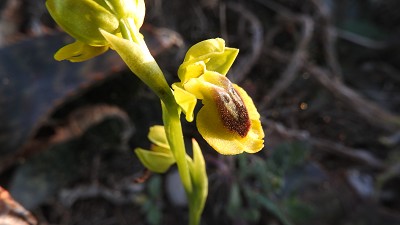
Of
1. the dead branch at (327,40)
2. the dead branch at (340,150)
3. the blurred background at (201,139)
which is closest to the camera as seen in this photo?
the blurred background at (201,139)

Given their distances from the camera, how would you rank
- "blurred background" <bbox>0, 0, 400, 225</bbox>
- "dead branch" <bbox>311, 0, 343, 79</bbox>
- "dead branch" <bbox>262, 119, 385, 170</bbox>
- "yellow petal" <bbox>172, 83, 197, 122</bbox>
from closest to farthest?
"yellow petal" <bbox>172, 83, 197, 122</bbox>, "blurred background" <bbox>0, 0, 400, 225</bbox>, "dead branch" <bbox>262, 119, 385, 170</bbox>, "dead branch" <bbox>311, 0, 343, 79</bbox>

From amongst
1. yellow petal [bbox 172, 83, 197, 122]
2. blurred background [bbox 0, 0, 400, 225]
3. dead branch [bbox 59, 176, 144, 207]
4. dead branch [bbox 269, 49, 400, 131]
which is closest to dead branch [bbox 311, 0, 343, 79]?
blurred background [bbox 0, 0, 400, 225]

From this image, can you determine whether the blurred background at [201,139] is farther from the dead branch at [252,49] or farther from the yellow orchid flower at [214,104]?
the yellow orchid flower at [214,104]

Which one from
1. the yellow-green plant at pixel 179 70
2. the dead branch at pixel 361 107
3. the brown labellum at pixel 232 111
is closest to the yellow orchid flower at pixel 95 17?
the yellow-green plant at pixel 179 70

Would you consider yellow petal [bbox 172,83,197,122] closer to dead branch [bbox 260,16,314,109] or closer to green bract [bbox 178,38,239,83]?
green bract [bbox 178,38,239,83]

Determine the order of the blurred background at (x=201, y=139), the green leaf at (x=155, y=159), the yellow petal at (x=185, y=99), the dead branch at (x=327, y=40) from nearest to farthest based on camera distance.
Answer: the yellow petal at (x=185, y=99), the green leaf at (x=155, y=159), the blurred background at (x=201, y=139), the dead branch at (x=327, y=40)

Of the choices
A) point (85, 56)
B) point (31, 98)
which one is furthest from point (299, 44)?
point (85, 56)

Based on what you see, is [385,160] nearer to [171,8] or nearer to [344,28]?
[344,28]
